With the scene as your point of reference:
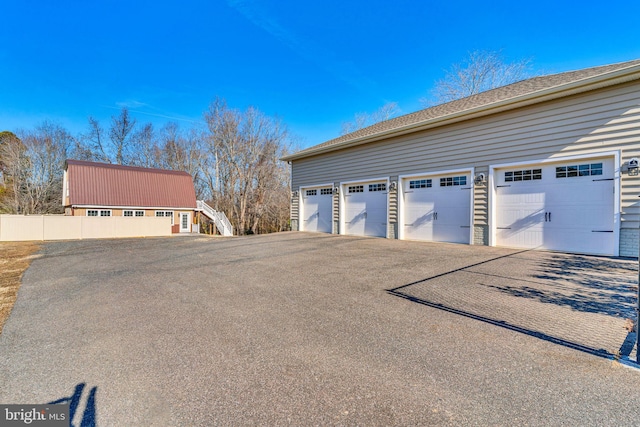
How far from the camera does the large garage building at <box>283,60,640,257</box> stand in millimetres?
6668

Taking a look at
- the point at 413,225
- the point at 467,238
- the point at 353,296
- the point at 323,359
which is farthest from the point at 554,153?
the point at 323,359

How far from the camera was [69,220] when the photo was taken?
645 inches

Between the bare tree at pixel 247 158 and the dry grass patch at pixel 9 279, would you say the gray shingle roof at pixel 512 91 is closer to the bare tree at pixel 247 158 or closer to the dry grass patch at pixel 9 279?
the dry grass patch at pixel 9 279

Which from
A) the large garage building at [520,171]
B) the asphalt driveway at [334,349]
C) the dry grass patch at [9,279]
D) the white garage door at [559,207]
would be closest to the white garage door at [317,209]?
the large garage building at [520,171]

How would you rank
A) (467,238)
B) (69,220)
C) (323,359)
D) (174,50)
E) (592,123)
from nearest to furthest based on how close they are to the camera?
(323,359)
(592,123)
(467,238)
(69,220)
(174,50)

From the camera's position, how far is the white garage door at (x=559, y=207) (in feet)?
22.5

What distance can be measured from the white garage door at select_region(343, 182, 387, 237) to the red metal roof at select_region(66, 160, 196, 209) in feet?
56.6

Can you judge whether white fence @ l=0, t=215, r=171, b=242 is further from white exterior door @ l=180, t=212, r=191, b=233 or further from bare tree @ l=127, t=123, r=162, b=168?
bare tree @ l=127, t=123, r=162, b=168

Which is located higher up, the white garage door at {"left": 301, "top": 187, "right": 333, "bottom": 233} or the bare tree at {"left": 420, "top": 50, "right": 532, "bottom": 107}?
the bare tree at {"left": 420, "top": 50, "right": 532, "bottom": 107}

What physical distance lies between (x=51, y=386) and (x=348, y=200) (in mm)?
11370

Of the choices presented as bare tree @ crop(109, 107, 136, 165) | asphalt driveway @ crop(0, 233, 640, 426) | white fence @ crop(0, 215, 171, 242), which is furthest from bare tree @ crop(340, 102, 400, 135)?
bare tree @ crop(109, 107, 136, 165)

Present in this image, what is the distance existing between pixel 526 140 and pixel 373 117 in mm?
19511

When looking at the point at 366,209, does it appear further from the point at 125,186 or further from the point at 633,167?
the point at 125,186

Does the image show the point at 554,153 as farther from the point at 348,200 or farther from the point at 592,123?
the point at 348,200
